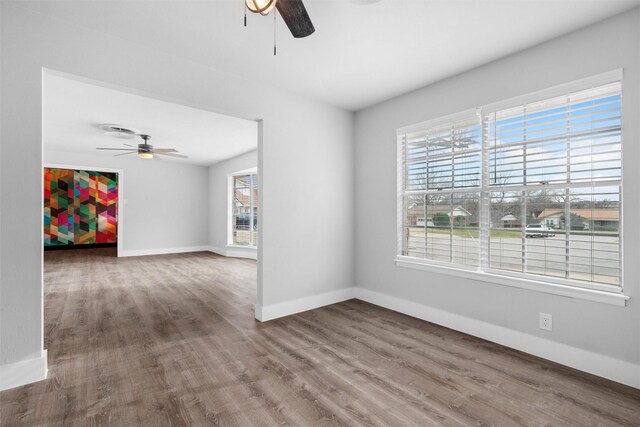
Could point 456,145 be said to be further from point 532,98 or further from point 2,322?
point 2,322

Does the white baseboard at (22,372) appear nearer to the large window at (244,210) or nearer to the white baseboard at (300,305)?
the white baseboard at (300,305)

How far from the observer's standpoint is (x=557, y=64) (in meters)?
2.37

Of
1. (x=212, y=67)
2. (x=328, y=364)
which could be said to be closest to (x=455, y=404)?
(x=328, y=364)

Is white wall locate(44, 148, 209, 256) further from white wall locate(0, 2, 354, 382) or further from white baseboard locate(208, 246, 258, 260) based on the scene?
white wall locate(0, 2, 354, 382)

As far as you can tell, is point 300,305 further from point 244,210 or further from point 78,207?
point 78,207

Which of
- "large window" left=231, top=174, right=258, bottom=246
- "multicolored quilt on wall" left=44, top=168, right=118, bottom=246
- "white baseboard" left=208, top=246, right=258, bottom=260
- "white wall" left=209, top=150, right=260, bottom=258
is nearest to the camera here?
"white baseboard" left=208, top=246, right=258, bottom=260

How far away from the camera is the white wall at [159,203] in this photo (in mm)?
7781

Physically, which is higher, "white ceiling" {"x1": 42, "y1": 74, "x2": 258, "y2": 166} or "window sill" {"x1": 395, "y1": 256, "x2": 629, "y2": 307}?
"white ceiling" {"x1": 42, "y1": 74, "x2": 258, "y2": 166}

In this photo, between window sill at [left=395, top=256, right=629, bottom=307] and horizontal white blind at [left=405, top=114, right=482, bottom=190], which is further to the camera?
horizontal white blind at [left=405, top=114, right=482, bottom=190]

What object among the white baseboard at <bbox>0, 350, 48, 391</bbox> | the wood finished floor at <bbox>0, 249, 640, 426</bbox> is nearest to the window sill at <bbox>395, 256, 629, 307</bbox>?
the wood finished floor at <bbox>0, 249, 640, 426</bbox>

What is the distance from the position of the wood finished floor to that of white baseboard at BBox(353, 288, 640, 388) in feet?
0.25

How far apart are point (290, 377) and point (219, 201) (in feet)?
23.4

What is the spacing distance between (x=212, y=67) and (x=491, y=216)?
3.03 m

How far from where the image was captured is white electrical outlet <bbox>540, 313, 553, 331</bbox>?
7.77 ft
